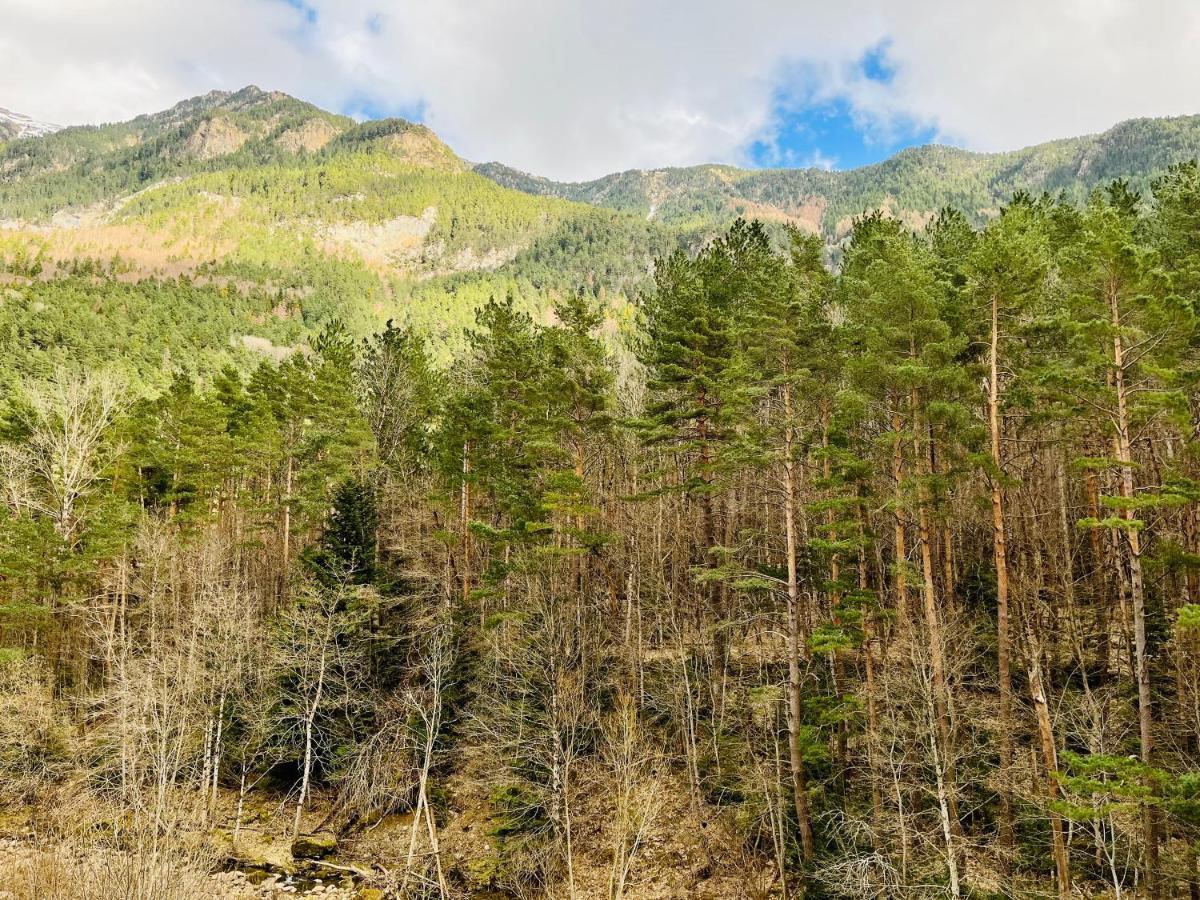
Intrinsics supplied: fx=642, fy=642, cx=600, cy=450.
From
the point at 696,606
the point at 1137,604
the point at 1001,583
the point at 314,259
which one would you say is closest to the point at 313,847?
the point at 696,606

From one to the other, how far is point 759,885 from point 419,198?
18736 cm

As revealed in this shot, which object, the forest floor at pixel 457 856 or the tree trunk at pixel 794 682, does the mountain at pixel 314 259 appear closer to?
the forest floor at pixel 457 856

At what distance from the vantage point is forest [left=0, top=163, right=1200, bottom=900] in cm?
1368

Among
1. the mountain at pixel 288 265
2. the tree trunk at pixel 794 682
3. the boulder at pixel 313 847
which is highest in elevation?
the mountain at pixel 288 265

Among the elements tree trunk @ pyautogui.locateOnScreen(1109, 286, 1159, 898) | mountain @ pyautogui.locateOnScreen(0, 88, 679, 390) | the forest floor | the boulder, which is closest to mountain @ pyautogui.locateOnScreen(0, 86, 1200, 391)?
mountain @ pyautogui.locateOnScreen(0, 88, 679, 390)

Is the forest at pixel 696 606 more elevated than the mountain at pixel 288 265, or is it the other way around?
the mountain at pixel 288 265

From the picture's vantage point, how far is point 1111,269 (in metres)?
11.8

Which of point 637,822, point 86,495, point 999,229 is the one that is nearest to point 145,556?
point 86,495

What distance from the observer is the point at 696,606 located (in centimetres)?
2392

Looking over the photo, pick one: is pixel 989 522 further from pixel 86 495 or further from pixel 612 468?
pixel 86 495

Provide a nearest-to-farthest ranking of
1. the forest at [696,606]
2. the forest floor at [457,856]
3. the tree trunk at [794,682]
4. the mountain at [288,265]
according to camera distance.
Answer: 1. the forest at [696,606]
2. the tree trunk at [794,682]
3. the forest floor at [457,856]
4. the mountain at [288,265]

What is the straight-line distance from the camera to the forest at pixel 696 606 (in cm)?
1368

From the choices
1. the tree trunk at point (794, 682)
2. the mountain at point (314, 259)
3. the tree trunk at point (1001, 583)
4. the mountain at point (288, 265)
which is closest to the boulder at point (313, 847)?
the tree trunk at point (794, 682)

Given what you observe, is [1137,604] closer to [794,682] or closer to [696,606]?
[794,682]
